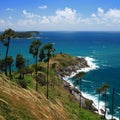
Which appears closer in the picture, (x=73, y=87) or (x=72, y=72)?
(x=73, y=87)

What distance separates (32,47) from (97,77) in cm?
8683

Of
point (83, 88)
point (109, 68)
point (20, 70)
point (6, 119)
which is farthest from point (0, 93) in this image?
point (109, 68)

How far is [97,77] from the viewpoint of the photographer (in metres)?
153

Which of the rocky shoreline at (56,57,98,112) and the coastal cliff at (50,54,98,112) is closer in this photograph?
the rocky shoreline at (56,57,98,112)

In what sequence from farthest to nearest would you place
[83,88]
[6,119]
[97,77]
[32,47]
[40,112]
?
1. [97,77]
2. [83,88]
3. [32,47]
4. [40,112]
5. [6,119]

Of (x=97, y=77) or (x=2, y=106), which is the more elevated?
(x=2, y=106)

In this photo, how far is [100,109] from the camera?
325 feet

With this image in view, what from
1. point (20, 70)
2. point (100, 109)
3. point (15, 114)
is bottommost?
point (100, 109)

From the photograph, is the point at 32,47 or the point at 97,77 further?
the point at 97,77

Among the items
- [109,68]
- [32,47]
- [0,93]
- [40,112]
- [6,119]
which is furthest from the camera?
[109,68]

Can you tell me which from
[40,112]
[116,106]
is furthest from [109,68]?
[40,112]

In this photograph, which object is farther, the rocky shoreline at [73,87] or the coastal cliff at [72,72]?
the coastal cliff at [72,72]

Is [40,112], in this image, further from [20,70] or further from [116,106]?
[116,106]

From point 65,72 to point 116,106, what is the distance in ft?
215
